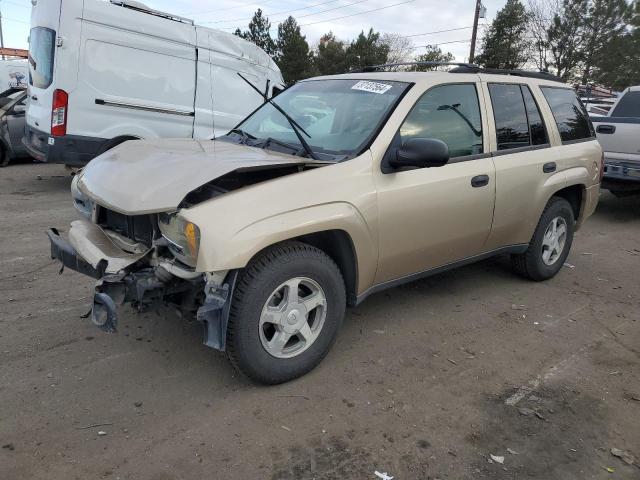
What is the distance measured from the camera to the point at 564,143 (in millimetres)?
4965

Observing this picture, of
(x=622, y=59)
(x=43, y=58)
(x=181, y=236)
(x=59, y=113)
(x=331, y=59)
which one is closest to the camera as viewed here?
(x=181, y=236)

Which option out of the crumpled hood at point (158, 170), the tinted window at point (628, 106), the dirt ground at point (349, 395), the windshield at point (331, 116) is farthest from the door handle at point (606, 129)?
the crumpled hood at point (158, 170)

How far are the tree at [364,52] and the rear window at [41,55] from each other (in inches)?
1498

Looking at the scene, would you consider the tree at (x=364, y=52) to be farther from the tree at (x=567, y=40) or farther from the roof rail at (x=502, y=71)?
the roof rail at (x=502, y=71)

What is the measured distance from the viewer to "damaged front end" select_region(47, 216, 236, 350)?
2.80 meters

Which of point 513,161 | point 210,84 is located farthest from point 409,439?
point 210,84

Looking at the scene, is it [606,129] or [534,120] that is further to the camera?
[606,129]

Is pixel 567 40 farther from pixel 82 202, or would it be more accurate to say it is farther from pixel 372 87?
pixel 82 202

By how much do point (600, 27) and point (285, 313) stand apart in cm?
4353

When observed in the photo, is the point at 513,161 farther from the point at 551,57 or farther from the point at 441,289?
the point at 551,57

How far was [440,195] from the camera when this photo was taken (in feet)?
12.3

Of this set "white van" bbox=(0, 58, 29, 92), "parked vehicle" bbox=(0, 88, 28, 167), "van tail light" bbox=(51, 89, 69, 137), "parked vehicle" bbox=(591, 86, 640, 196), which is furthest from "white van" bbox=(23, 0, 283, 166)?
"white van" bbox=(0, 58, 29, 92)

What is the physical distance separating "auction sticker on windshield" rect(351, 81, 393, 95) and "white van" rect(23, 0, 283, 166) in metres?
3.82

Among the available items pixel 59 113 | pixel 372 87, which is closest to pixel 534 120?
pixel 372 87
